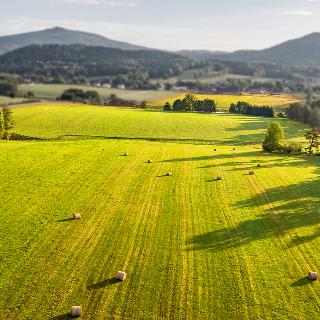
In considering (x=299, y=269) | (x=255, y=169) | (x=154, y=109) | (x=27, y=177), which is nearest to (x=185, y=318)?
(x=299, y=269)

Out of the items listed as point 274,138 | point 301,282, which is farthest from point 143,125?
point 301,282

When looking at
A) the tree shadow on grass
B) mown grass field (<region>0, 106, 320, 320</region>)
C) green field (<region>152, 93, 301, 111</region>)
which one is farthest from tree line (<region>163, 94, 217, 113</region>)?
Answer: the tree shadow on grass

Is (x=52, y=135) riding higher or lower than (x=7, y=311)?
lower

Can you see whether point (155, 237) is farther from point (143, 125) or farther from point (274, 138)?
point (143, 125)

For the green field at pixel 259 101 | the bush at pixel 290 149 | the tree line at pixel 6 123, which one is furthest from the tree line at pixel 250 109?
the tree line at pixel 6 123

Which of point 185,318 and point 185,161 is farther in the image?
point 185,161

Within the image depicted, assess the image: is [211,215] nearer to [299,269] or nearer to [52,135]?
[299,269]
